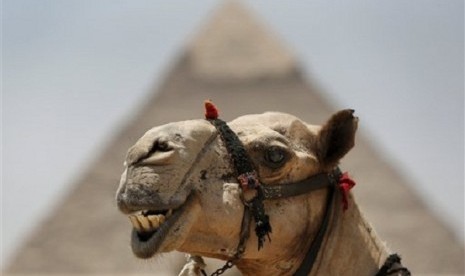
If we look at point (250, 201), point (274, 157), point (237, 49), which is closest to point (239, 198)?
point (250, 201)

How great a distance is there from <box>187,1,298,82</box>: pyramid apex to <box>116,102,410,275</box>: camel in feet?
259

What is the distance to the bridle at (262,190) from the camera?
552 cm

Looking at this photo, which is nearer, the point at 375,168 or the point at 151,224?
the point at 151,224

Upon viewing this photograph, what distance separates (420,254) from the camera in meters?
74.2

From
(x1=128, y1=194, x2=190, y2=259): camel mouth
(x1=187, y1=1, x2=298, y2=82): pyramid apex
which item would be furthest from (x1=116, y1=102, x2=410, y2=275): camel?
(x1=187, y1=1, x2=298, y2=82): pyramid apex

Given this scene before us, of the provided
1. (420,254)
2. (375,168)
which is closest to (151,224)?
(420,254)

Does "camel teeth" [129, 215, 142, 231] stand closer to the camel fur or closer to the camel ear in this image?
the camel fur

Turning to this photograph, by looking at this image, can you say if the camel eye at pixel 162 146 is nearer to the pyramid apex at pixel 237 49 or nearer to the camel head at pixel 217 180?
the camel head at pixel 217 180

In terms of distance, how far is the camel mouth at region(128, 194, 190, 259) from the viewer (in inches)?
206

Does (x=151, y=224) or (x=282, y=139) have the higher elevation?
(x=282, y=139)

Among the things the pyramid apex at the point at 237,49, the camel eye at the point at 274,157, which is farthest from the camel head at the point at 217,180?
the pyramid apex at the point at 237,49

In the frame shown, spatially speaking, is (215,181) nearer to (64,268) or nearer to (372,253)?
(372,253)

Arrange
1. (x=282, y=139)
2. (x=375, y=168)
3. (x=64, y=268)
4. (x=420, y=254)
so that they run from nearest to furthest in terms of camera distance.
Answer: (x=282, y=139) → (x=420, y=254) → (x=64, y=268) → (x=375, y=168)

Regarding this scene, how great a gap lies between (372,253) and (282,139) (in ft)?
1.44
